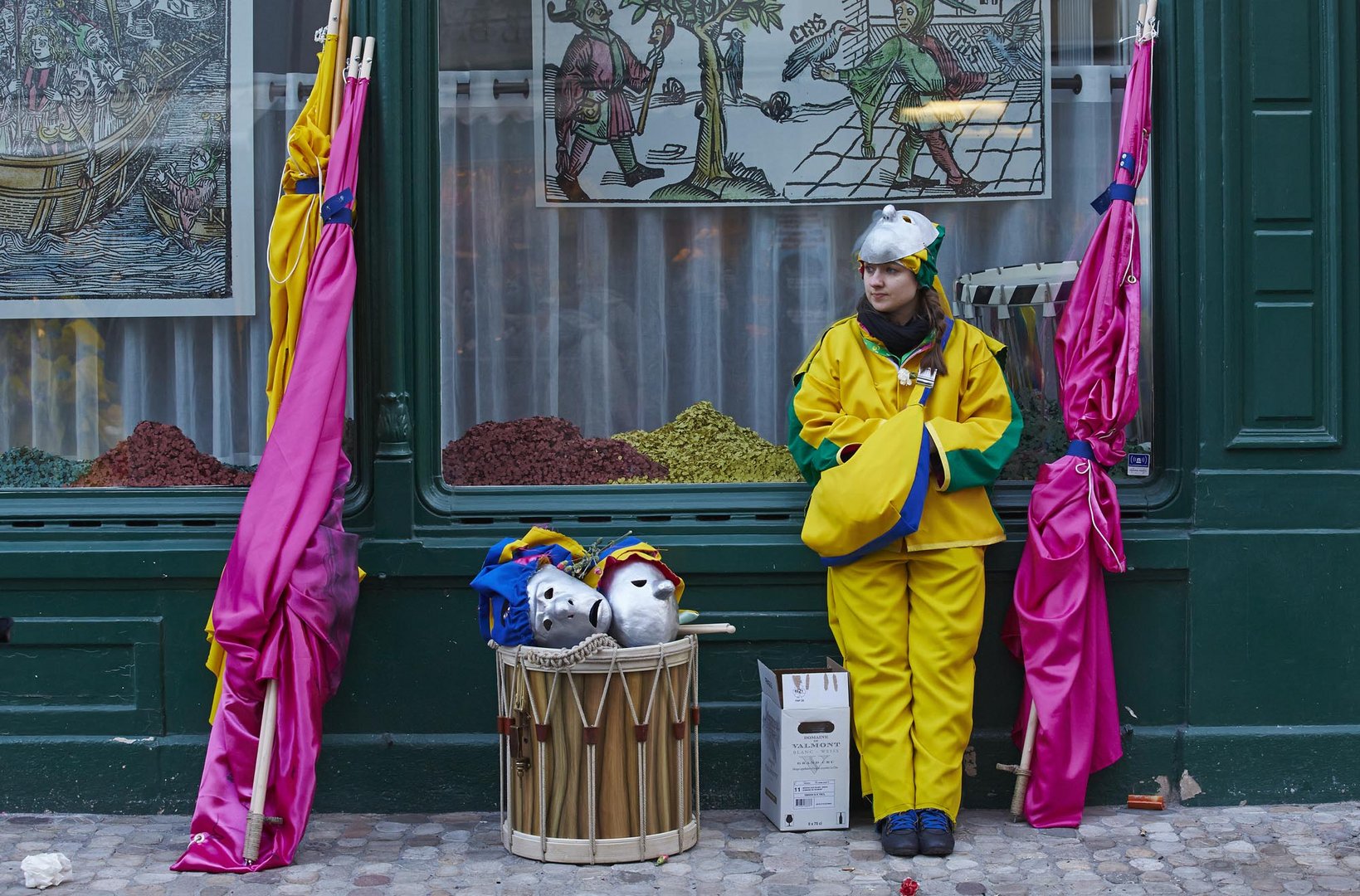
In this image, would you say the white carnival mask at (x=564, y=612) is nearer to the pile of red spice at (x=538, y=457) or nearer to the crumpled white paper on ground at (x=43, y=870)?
the pile of red spice at (x=538, y=457)

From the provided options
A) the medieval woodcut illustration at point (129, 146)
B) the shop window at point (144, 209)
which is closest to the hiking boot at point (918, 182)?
the shop window at point (144, 209)

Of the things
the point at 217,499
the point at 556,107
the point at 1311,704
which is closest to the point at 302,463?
the point at 217,499

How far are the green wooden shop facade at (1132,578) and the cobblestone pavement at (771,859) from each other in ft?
0.58

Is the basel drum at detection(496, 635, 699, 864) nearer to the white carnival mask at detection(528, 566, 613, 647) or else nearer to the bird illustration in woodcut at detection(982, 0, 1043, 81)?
the white carnival mask at detection(528, 566, 613, 647)

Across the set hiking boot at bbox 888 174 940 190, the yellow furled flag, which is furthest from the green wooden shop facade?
hiking boot at bbox 888 174 940 190

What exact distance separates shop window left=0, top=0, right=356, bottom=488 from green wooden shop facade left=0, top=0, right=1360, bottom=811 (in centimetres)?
42

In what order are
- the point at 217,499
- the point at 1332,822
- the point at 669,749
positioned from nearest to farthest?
the point at 669,749
the point at 1332,822
the point at 217,499

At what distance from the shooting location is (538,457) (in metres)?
5.31

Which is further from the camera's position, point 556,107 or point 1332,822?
point 556,107

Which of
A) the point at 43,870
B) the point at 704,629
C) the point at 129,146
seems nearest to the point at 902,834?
the point at 704,629

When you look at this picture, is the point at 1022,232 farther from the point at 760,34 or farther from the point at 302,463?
the point at 302,463

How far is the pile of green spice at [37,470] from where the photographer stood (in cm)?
525

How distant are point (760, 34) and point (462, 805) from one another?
2.94 meters

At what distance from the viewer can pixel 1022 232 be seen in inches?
212
